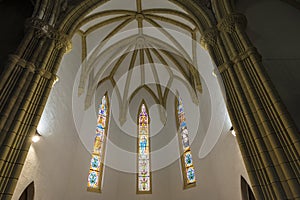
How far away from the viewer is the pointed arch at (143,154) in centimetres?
948

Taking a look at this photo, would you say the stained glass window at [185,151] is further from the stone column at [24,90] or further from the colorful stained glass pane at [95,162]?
the stone column at [24,90]

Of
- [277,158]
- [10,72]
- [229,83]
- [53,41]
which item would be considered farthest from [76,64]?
[277,158]

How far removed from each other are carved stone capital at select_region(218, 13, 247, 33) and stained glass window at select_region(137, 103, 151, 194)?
686 centimetres

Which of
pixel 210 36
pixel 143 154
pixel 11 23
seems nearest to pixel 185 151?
pixel 143 154

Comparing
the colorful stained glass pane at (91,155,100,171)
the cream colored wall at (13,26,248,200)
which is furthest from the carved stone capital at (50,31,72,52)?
the colorful stained glass pane at (91,155,100,171)

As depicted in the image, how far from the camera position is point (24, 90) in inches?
189

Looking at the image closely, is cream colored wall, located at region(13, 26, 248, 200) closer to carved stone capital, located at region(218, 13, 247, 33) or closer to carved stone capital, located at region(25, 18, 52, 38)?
carved stone capital, located at region(25, 18, 52, 38)

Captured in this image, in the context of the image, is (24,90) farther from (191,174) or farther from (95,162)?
(191,174)

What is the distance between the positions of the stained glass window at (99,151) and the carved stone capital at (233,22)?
6.92 meters

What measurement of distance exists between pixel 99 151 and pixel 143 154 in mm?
2140

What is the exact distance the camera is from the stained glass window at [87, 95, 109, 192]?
8664 millimetres

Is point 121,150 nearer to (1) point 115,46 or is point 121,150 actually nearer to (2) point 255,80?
(1) point 115,46

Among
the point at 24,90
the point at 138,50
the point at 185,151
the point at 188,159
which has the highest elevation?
the point at 138,50

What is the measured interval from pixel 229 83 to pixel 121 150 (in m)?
6.79
